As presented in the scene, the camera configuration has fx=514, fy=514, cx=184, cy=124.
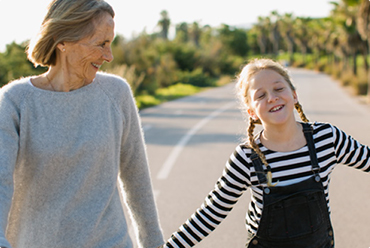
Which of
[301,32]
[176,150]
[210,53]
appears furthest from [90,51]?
[301,32]

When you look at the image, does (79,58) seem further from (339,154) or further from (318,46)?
(318,46)

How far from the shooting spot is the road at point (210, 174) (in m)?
5.61

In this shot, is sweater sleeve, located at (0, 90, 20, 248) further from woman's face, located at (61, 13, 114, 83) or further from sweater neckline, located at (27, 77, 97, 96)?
woman's face, located at (61, 13, 114, 83)

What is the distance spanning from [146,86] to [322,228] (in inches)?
1076

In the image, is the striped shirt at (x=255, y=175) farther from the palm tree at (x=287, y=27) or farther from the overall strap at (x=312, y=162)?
the palm tree at (x=287, y=27)

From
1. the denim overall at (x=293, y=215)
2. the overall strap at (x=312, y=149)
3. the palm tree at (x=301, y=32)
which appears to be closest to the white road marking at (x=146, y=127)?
the overall strap at (x=312, y=149)

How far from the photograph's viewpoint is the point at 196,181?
8.13m

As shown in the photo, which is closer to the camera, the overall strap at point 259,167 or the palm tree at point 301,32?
the overall strap at point 259,167

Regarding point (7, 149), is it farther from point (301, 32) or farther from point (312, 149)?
point (301, 32)

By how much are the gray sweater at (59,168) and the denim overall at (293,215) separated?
683 mm

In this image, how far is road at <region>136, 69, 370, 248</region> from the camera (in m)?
5.61

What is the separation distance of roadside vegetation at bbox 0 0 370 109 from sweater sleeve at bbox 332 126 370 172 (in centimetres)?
178

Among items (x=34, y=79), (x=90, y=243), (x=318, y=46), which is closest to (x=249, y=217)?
(x=90, y=243)

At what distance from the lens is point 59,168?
2217 millimetres
